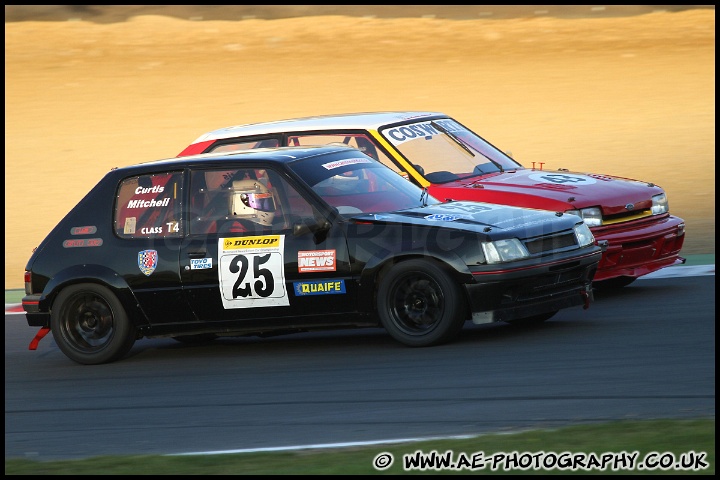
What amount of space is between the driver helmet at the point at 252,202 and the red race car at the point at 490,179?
198 cm

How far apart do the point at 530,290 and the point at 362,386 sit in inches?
59.4

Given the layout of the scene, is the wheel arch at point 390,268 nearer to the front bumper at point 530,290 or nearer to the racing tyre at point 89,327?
the front bumper at point 530,290

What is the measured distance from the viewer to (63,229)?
9.37 metres

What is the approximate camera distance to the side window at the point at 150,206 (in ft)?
30.0

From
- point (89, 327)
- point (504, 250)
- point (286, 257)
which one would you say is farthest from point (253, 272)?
point (504, 250)

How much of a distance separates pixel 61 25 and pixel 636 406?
105ft

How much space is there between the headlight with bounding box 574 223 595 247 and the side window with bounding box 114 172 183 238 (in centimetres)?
286

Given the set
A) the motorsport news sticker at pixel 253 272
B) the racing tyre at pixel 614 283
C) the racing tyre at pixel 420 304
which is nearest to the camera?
the racing tyre at pixel 420 304

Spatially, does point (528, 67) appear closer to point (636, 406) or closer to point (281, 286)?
point (281, 286)

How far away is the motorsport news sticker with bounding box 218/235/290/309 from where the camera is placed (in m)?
8.71

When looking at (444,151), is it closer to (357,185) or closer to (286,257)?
(357,185)

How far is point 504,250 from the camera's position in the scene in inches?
332

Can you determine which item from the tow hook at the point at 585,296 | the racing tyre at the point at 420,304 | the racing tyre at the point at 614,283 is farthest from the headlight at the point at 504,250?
the racing tyre at the point at 614,283

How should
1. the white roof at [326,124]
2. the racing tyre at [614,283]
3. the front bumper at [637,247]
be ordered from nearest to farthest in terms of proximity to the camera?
the front bumper at [637,247], the racing tyre at [614,283], the white roof at [326,124]
